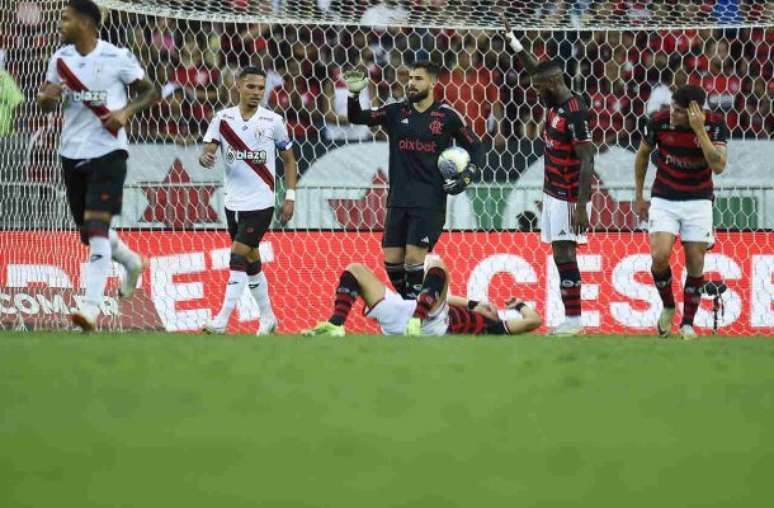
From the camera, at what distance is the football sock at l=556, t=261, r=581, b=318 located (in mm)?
9742

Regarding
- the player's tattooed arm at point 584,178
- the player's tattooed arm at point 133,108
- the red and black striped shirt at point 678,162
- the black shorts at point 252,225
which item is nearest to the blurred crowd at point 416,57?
the black shorts at point 252,225

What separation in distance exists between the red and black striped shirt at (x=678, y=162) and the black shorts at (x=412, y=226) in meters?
1.40

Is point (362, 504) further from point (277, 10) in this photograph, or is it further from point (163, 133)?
point (277, 10)

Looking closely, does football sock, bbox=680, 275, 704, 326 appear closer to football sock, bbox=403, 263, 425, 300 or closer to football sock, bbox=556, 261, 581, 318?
football sock, bbox=556, 261, 581, 318

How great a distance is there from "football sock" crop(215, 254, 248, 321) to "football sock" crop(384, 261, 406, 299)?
3.08ft

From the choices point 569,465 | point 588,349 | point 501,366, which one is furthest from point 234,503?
point 588,349

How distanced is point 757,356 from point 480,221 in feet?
14.9

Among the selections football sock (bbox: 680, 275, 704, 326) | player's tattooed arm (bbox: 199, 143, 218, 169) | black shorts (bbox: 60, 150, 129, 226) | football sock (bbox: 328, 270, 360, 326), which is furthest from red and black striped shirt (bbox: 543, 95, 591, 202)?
black shorts (bbox: 60, 150, 129, 226)

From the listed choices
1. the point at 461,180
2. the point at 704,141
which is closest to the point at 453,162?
the point at 461,180

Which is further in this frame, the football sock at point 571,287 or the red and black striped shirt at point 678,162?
the football sock at point 571,287

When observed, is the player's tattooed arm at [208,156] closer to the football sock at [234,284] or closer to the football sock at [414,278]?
the football sock at [234,284]

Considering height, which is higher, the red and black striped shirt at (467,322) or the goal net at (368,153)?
the goal net at (368,153)

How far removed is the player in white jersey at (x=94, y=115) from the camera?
811 centimetres

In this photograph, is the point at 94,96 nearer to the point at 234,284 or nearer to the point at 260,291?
the point at 234,284
